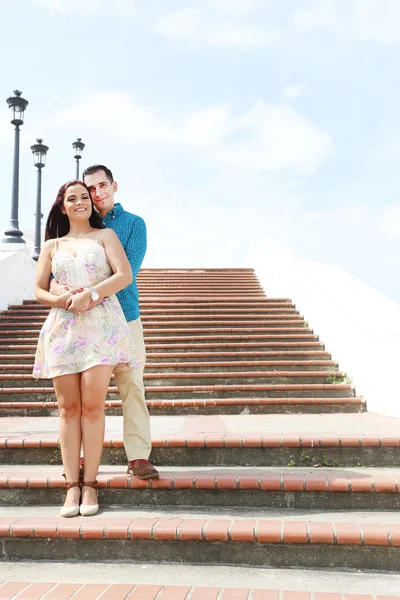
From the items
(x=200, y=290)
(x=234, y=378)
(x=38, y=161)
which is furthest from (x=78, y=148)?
(x=234, y=378)

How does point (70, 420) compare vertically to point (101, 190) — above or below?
below

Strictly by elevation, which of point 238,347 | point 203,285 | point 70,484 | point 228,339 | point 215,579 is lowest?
point 215,579

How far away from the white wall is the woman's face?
9.82 feet

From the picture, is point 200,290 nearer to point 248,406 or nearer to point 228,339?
point 228,339

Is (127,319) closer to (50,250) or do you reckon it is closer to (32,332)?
(50,250)

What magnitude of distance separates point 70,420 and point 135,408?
0.38 meters

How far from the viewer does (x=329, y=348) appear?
6.34 meters

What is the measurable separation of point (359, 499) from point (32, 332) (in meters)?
5.27

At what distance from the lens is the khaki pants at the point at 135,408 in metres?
3.12

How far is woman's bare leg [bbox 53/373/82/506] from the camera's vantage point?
2924 millimetres

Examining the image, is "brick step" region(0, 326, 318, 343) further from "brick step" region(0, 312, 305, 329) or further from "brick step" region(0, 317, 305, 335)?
"brick step" region(0, 312, 305, 329)

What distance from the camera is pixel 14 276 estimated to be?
888cm

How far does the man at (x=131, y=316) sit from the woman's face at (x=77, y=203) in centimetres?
10

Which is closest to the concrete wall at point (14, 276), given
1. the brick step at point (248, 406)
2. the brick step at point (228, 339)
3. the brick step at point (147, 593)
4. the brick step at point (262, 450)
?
the brick step at point (228, 339)
